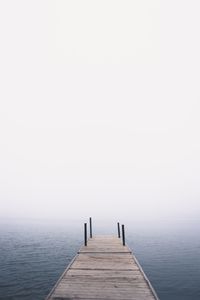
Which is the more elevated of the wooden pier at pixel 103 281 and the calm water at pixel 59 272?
the wooden pier at pixel 103 281

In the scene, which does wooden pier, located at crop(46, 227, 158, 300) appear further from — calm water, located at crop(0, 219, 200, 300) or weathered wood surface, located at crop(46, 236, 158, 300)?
calm water, located at crop(0, 219, 200, 300)

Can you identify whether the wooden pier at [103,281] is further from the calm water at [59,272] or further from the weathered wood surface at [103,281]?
the calm water at [59,272]

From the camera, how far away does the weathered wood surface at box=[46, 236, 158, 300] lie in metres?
8.79

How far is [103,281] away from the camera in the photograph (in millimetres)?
10461

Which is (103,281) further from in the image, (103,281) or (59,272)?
(59,272)

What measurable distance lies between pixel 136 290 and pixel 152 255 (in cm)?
2622

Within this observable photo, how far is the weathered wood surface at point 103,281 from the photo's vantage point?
346 inches

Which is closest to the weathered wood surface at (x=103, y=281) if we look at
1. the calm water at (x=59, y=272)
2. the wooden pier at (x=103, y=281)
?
the wooden pier at (x=103, y=281)

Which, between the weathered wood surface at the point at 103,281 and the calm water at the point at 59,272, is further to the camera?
the calm water at the point at 59,272

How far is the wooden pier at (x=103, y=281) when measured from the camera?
878cm

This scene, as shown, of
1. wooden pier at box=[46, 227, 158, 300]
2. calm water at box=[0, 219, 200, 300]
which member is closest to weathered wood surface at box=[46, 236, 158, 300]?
wooden pier at box=[46, 227, 158, 300]

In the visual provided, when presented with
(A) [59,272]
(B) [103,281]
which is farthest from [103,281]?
(A) [59,272]

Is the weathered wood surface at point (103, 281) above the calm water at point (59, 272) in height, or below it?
above

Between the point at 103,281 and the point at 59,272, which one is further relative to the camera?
the point at 59,272
